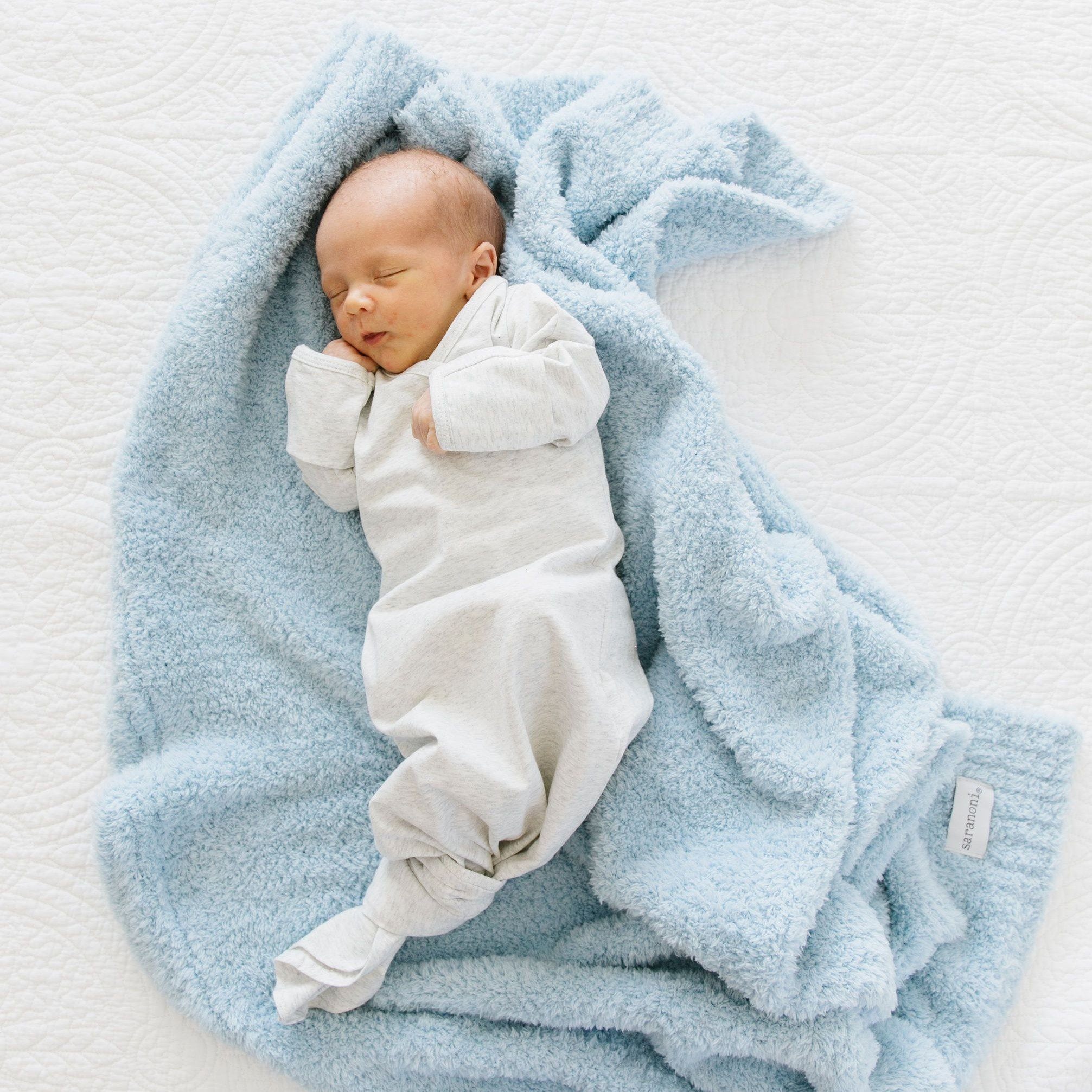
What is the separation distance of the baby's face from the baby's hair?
0.06 feet

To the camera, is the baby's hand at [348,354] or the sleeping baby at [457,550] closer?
the sleeping baby at [457,550]

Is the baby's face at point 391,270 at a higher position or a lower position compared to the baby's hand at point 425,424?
higher

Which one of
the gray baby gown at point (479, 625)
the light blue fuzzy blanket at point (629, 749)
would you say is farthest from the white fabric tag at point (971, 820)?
the gray baby gown at point (479, 625)

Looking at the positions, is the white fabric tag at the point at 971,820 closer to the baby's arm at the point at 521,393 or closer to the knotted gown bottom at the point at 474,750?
the knotted gown bottom at the point at 474,750

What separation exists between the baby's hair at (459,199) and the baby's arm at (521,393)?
15cm

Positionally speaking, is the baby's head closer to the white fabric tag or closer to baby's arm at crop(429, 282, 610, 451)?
baby's arm at crop(429, 282, 610, 451)

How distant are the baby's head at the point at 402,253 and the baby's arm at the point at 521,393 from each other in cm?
7

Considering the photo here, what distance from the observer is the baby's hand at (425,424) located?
3.64 feet

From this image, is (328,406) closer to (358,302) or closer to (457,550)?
(358,302)

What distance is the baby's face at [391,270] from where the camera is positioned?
115 cm

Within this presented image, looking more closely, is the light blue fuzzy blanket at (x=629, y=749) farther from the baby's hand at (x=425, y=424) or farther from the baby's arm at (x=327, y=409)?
the baby's hand at (x=425, y=424)

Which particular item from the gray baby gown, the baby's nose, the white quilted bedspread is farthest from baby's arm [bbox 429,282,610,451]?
the white quilted bedspread

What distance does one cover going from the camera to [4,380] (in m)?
1.27

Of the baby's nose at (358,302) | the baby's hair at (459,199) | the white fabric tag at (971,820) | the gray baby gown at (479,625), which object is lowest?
the white fabric tag at (971,820)
